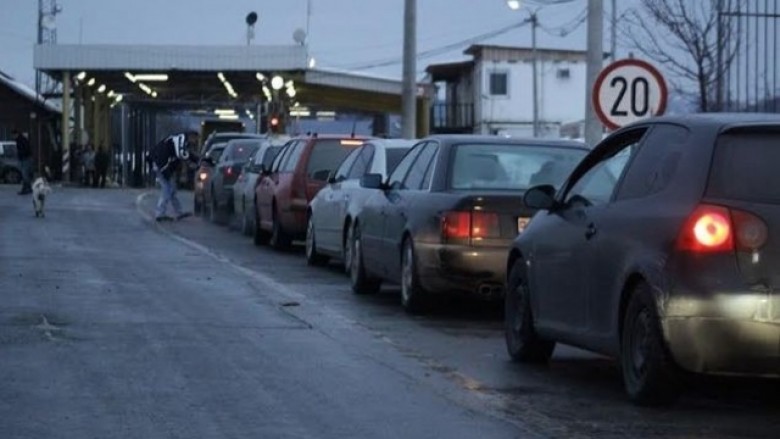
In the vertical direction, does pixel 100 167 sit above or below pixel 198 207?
above

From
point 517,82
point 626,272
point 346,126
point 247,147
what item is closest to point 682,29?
point 247,147

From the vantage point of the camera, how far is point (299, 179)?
22.5m

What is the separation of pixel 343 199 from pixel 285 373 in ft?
26.8

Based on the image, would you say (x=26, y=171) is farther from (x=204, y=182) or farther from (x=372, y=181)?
(x=372, y=181)

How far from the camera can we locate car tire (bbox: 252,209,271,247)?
80.1ft

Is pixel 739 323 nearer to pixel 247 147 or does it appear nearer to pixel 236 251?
pixel 236 251

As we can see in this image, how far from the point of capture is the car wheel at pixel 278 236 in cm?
2309

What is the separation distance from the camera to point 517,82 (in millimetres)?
68188

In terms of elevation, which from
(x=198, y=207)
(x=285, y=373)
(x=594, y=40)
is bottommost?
(x=285, y=373)

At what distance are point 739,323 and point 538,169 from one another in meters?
6.27

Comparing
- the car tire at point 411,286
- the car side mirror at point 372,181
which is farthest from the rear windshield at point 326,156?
the car tire at point 411,286

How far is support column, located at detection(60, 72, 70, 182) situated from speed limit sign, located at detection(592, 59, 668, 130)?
1645 inches

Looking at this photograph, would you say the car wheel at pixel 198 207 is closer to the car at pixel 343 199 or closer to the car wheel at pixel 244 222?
the car wheel at pixel 244 222

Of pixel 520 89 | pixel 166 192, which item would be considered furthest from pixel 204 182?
pixel 520 89
